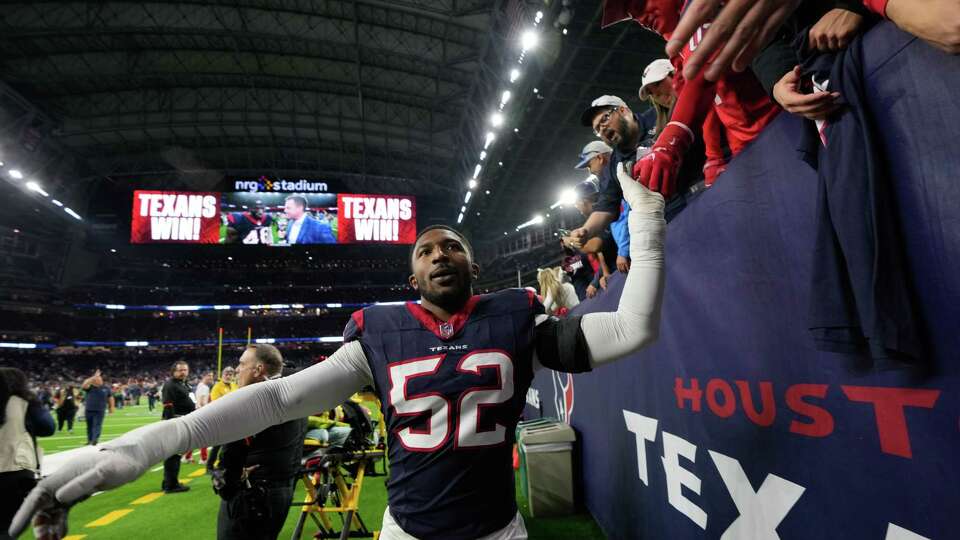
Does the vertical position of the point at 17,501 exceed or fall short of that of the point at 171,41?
it falls short

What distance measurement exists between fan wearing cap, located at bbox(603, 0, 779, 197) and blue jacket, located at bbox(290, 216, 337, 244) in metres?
19.7

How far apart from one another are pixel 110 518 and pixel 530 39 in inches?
432

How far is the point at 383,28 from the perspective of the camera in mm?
13898

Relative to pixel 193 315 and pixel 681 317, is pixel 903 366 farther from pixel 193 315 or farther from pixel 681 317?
pixel 193 315

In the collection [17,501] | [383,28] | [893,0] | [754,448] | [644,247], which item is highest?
[383,28]

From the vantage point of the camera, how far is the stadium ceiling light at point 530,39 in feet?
31.6

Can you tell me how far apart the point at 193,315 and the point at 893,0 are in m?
42.5

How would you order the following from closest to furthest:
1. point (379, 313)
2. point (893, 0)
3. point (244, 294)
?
point (893, 0), point (379, 313), point (244, 294)

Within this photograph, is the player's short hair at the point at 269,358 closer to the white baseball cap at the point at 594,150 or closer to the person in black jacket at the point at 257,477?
the person in black jacket at the point at 257,477

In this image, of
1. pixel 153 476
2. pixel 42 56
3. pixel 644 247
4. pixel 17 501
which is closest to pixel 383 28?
pixel 42 56

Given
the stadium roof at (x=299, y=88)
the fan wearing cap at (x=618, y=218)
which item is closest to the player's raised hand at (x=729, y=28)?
the fan wearing cap at (x=618, y=218)

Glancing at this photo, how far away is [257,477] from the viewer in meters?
2.99

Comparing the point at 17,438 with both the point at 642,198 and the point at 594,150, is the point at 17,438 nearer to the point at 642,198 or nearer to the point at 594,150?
the point at 642,198

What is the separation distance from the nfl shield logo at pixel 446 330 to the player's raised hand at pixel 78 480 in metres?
0.92
